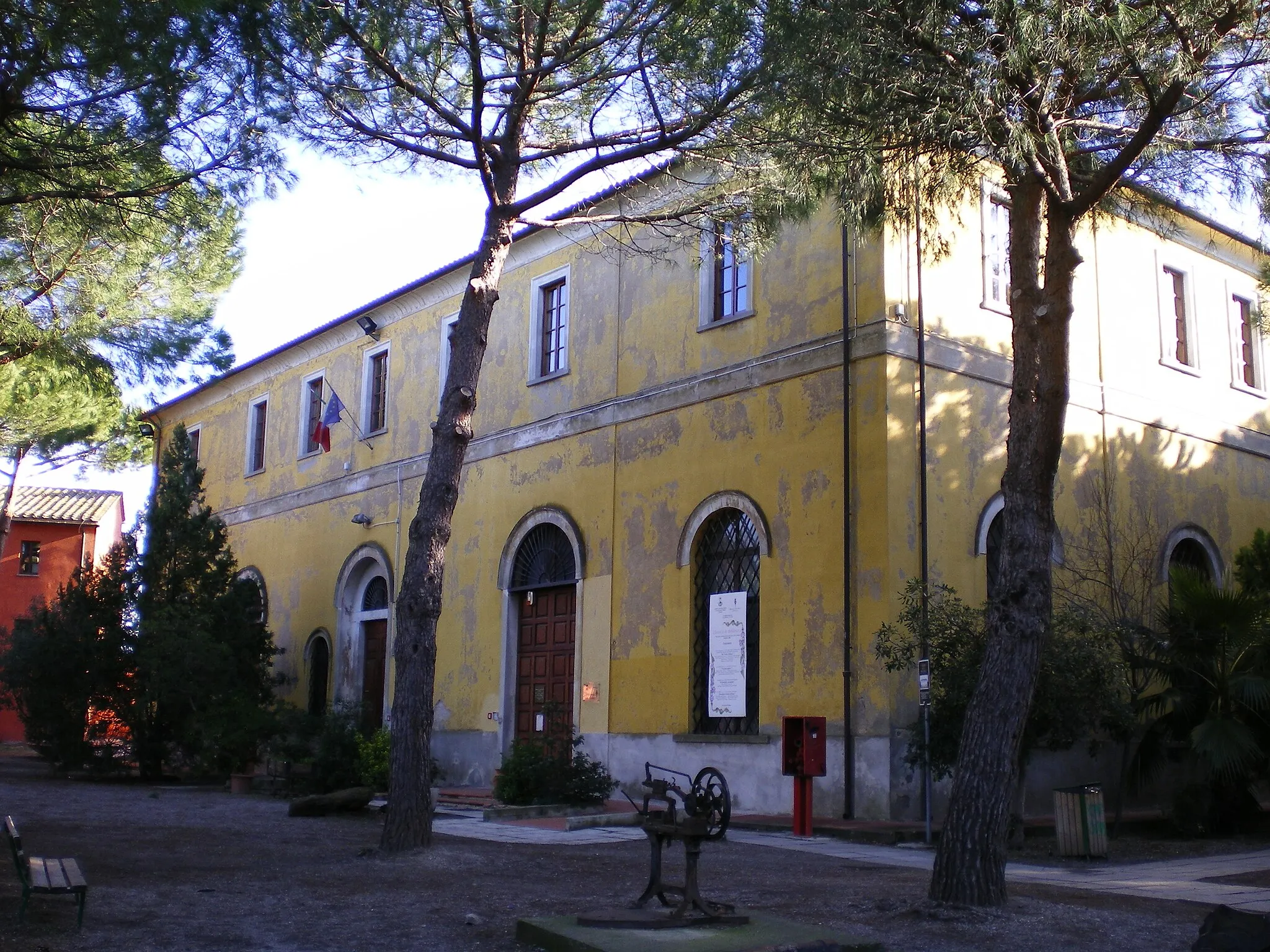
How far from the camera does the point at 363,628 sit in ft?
77.2

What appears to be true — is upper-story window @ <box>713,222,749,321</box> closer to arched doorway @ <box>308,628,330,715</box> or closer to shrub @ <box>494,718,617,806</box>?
shrub @ <box>494,718,617,806</box>

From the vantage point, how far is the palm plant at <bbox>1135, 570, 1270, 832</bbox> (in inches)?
525

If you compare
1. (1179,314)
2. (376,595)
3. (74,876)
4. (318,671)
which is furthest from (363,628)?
(74,876)

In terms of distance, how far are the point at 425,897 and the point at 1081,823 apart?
619cm

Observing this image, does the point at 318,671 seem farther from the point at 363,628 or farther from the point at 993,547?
the point at 993,547

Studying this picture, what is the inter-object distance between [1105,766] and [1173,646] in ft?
9.02

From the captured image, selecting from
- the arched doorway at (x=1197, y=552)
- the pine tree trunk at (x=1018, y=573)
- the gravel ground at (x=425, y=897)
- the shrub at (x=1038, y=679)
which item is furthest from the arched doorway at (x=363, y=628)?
the pine tree trunk at (x=1018, y=573)

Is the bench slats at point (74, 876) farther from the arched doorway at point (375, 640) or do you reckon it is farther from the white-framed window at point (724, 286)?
the arched doorway at point (375, 640)

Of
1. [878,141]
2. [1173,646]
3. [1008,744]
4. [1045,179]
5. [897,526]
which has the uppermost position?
[878,141]

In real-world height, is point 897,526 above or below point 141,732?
above

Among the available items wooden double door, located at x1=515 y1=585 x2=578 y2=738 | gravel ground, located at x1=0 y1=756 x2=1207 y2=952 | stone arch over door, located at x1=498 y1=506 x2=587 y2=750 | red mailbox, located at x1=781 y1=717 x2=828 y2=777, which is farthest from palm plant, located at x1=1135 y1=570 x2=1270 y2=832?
stone arch over door, located at x1=498 y1=506 x2=587 y2=750

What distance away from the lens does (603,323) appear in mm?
18750

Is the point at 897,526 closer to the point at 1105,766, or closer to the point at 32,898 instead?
the point at 1105,766

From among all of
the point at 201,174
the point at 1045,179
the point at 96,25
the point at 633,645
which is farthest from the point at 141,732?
the point at 1045,179
